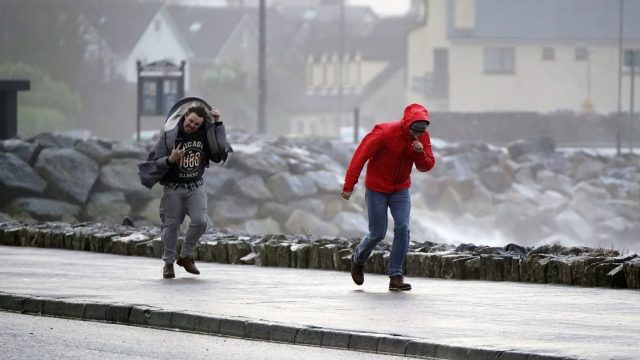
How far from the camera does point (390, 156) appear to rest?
52.0 ft

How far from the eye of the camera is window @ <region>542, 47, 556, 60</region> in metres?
96.7

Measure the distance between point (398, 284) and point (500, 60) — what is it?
81502 mm

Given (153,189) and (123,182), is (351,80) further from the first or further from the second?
(123,182)

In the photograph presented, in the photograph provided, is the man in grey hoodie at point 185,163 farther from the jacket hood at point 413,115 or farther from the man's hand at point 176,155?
the jacket hood at point 413,115

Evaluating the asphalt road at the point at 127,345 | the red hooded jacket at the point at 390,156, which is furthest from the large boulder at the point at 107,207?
the asphalt road at the point at 127,345

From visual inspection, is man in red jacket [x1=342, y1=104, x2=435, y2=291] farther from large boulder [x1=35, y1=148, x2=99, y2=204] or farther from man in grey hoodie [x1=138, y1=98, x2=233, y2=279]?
large boulder [x1=35, y1=148, x2=99, y2=204]

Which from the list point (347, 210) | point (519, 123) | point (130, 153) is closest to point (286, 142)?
point (347, 210)

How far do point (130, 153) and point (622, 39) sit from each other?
54.5 meters

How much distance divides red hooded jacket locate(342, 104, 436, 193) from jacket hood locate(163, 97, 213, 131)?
2.01 meters

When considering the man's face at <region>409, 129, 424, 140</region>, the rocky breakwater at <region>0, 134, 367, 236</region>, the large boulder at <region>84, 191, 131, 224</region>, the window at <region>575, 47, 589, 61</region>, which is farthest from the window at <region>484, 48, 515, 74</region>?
the man's face at <region>409, 129, 424, 140</region>

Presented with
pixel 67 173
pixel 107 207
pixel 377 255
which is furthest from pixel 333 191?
pixel 377 255

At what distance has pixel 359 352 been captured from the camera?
37.7ft

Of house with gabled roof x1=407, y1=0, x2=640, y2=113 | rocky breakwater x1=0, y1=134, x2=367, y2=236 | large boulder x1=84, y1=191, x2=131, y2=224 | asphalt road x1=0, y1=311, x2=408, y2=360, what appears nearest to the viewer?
asphalt road x1=0, y1=311, x2=408, y2=360

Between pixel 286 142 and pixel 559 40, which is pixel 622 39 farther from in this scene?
pixel 286 142
